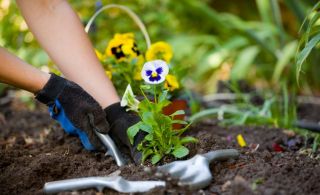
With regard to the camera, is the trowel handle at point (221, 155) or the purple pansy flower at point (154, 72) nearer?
the trowel handle at point (221, 155)

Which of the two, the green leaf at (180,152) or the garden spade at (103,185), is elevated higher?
the garden spade at (103,185)

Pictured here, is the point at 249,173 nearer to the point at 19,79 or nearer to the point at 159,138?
the point at 159,138

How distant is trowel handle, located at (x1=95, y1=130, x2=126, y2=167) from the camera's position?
1583 millimetres

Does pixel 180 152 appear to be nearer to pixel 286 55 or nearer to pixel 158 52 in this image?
pixel 158 52

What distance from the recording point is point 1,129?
7.42 feet

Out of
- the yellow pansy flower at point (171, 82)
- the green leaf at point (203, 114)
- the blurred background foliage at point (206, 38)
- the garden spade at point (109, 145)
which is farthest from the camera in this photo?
the blurred background foliage at point (206, 38)

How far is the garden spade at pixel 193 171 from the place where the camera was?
1228mm

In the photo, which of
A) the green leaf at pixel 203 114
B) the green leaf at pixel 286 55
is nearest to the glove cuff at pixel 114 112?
the green leaf at pixel 203 114

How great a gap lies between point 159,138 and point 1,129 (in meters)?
1.09

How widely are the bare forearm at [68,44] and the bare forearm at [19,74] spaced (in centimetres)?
20

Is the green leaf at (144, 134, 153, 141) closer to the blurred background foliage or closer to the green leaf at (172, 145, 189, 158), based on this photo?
the green leaf at (172, 145, 189, 158)

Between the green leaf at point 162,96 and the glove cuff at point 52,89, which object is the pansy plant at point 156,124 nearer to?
the green leaf at point 162,96

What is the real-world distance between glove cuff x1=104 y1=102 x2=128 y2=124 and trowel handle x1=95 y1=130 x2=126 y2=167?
0.06 metres

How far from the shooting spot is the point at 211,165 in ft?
4.54
